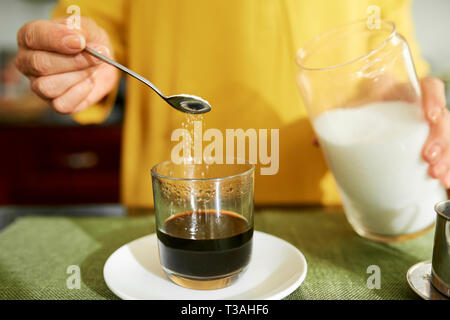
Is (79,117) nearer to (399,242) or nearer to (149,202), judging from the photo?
(149,202)

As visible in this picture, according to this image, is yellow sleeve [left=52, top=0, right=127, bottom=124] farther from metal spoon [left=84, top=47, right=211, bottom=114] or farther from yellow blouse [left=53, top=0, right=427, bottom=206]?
metal spoon [left=84, top=47, right=211, bottom=114]

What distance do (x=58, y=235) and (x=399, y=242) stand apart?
0.68 metres

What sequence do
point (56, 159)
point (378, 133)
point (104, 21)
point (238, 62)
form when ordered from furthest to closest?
1. point (56, 159)
2. point (104, 21)
3. point (238, 62)
4. point (378, 133)

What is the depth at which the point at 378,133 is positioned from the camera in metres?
0.64

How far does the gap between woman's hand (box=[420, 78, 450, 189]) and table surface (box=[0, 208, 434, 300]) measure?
163 mm

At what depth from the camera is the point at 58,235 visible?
2.67 feet

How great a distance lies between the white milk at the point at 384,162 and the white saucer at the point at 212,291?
0.57 ft

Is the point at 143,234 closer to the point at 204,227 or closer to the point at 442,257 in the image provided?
the point at 204,227

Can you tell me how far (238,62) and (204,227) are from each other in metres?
0.70

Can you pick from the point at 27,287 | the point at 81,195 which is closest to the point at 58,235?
the point at 27,287

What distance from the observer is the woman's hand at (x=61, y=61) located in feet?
2.35

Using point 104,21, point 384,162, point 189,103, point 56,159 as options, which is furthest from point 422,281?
point 56,159

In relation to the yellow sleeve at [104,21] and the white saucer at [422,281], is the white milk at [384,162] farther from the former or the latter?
the yellow sleeve at [104,21]

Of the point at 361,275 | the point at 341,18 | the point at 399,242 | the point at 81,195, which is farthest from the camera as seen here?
the point at 81,195
